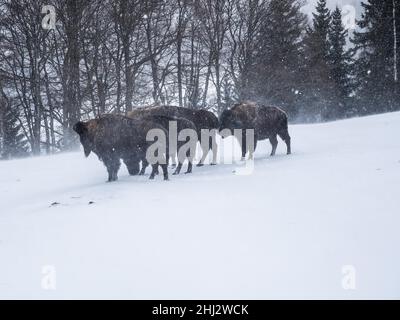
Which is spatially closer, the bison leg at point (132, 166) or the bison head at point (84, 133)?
the bison head at point (84, 133)

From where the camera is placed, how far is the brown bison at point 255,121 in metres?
10.2

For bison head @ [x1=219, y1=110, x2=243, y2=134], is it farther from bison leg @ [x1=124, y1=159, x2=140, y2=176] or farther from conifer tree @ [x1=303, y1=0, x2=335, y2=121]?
conifer tree @ [x1=303, y1=0, x2=335, y2=121]

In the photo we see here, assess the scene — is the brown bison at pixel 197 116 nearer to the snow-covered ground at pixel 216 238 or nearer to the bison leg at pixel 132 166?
the bison leg at pixel 132 166

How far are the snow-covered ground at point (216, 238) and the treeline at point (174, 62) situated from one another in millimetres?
14745

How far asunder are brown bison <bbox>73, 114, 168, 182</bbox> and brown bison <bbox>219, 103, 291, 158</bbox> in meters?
2.16

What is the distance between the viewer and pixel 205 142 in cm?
1053

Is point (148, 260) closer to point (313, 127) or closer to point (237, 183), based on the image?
point (237, 183)

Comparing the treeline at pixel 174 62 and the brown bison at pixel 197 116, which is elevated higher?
the treeline at pixel 174 62

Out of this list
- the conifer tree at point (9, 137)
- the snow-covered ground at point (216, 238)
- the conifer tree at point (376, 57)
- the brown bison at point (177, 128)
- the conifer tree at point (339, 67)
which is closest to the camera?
the snow-covered ground at point (216, 238)

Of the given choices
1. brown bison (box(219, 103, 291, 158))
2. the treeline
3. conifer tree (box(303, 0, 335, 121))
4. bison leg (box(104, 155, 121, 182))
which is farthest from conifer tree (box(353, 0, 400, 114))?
bison leg (box(104, 155, 121, 182))

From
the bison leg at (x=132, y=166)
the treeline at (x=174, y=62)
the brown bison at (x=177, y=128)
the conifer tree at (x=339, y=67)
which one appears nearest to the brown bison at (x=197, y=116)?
the brown bison at (x=177, y=128)

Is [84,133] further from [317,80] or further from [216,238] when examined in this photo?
[317,80]

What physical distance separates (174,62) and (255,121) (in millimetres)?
15690
